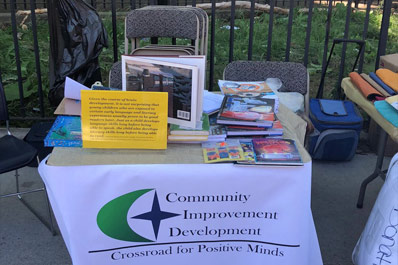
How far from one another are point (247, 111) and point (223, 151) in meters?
0.28

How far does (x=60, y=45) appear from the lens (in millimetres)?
3654

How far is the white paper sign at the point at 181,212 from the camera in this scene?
1.84 meters

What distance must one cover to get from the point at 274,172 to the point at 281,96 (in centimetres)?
126

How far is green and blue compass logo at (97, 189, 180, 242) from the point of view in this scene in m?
1.87

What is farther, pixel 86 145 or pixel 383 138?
pixel 383 138

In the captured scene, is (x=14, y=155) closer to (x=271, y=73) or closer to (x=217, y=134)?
(x=217, y=134)

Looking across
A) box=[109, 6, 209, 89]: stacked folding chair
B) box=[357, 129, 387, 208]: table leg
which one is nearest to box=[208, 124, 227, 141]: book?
box=[357, 129, 387, 208]: table leg

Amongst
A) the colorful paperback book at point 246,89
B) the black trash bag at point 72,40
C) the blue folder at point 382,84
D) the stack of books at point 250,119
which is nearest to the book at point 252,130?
the stack of books at point 250,119

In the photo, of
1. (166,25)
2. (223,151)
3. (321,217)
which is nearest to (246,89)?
(223,151)

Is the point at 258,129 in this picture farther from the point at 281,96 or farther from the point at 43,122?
the point at 43,122

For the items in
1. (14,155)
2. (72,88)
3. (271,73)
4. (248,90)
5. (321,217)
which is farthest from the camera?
(271,73)

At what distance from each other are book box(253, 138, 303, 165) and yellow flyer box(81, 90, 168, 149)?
0.38 metres

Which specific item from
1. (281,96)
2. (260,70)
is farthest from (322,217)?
(260,70)

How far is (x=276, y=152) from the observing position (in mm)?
1869
